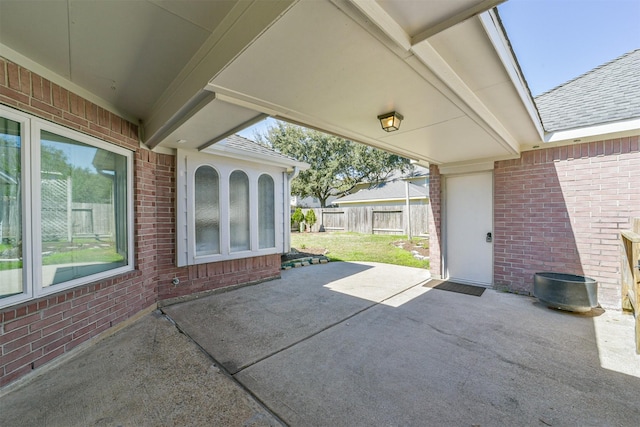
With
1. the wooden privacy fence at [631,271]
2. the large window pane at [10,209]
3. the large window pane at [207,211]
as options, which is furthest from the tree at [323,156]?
the large window pane at [10,209]

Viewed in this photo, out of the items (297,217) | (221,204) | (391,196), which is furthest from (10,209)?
(391,196)

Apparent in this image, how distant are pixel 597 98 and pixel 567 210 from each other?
1993 mm

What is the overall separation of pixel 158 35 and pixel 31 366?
3.19 m

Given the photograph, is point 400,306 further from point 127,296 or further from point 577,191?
point 127,296

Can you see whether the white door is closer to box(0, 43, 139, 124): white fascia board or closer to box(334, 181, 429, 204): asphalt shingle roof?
box(0, 43, 139, 124): white fascia board

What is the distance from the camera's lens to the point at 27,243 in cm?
249

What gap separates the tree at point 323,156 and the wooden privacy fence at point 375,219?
546 cm

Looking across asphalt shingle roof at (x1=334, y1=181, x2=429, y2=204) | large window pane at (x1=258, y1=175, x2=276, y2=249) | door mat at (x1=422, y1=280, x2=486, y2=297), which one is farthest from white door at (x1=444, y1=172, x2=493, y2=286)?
asphalt shingle roof at (x1=334, y1=181, x2=429, y2=204)

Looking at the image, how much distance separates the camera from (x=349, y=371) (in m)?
2.57

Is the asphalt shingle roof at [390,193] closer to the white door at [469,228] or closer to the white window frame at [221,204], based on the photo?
the white door at [469,228]

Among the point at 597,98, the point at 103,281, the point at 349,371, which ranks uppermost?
the point at 597,98

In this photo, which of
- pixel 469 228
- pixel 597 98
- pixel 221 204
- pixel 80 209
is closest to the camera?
pixel 80 209

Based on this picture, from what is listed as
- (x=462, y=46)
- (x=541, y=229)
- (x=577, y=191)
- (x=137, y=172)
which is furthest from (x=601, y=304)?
(x=137, y=172)

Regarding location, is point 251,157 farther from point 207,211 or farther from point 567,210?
point 567,210
